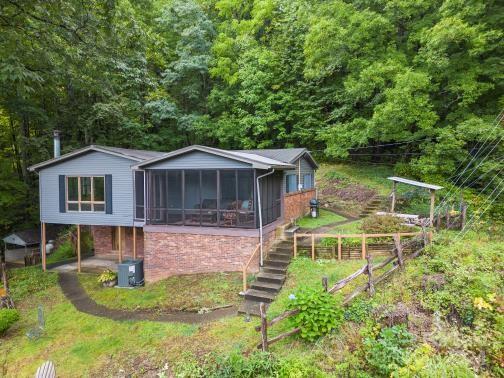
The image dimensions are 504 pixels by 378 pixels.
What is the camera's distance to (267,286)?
9758 millimetres

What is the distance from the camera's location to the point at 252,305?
9.09 meters

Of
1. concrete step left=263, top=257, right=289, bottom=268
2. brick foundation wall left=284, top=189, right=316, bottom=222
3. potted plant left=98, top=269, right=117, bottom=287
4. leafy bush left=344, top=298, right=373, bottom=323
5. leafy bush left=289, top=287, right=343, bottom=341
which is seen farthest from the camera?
brick foundation wall left=284, top=189, right=316, bottom=222

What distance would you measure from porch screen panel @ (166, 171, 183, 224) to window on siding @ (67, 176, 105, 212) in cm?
397

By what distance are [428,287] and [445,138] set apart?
1237 cm

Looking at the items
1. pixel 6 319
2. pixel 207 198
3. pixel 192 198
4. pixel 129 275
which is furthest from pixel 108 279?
pixel 207 198

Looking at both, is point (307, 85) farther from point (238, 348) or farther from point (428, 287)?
point (238, 348)

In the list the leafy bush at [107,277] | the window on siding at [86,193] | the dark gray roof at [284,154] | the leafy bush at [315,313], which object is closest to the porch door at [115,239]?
the window on siding at [86,193]

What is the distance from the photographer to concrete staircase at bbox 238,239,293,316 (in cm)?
917

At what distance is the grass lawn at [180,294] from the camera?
32.6ft

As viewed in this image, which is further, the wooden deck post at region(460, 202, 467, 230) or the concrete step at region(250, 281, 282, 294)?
the wooden deck post at region(460, 202, 467, 230)

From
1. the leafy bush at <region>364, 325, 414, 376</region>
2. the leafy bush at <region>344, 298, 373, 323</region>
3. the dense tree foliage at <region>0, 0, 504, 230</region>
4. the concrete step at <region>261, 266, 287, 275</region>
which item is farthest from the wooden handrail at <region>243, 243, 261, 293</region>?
the dense tree foliage at <region>0, 0, 504, 230</region>

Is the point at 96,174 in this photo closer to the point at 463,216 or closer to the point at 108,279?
the point at 108,279

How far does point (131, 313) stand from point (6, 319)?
145 inches

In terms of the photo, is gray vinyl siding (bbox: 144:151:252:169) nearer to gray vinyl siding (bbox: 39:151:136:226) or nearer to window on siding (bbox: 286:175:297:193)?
gray vinyl siding (bbox: 39:151:136:226)
